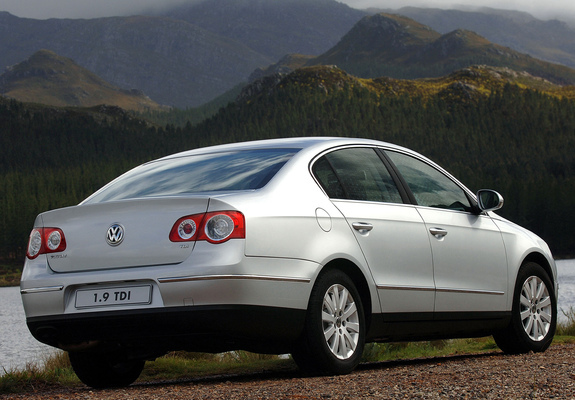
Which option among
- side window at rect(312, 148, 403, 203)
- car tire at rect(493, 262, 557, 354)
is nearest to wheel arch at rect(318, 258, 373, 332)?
side window at rect(312, 148, 403, 203)

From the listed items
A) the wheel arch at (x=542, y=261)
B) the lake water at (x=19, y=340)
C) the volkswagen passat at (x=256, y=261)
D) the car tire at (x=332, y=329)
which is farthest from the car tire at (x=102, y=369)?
the lake water at (x=19, y=340)

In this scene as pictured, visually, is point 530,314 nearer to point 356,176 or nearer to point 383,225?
point 383,225

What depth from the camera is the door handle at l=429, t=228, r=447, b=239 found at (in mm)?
6363

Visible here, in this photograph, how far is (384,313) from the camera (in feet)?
19.3

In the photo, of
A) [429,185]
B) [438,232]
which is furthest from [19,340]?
[438,232]

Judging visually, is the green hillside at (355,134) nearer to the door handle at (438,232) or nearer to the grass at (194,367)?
the grass at (194,367)

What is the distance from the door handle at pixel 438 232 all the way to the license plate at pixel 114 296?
2453mm

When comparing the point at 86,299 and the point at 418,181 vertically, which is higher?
the point at 418,181

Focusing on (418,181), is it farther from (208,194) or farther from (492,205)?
(208,194)

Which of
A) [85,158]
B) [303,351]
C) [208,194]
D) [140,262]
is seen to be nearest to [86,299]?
[140,262]

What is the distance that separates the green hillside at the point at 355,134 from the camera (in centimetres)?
11038

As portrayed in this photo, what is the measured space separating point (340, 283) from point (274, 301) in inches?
25.4

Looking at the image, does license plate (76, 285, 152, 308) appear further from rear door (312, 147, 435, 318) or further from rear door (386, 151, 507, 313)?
rear door (386, 151, 507, 313)

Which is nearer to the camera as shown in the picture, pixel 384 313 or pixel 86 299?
pixel 86 299
